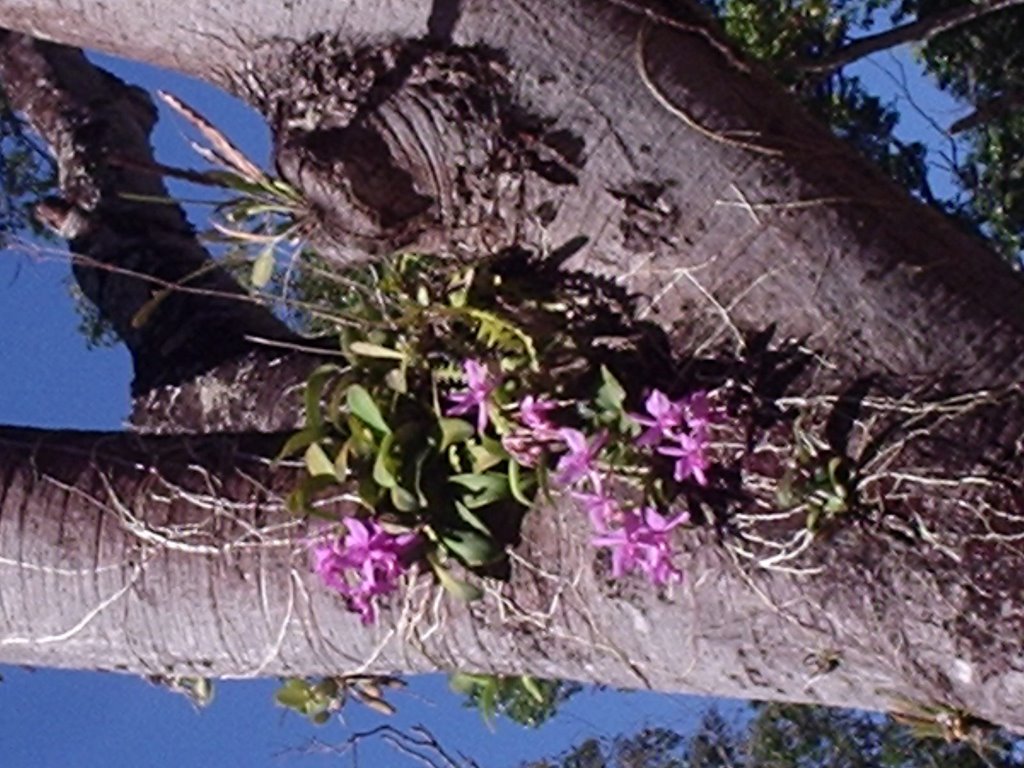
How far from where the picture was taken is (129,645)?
1.54m

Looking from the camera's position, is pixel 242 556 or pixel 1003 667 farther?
pixel 242 556

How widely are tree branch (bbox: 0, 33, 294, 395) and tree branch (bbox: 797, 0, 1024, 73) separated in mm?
1334

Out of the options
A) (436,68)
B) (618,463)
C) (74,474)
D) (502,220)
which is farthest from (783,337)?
(74,474)

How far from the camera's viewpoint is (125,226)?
2197 mm

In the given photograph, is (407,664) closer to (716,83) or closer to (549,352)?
(549,352)

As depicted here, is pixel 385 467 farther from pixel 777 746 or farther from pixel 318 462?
pixel 777 746

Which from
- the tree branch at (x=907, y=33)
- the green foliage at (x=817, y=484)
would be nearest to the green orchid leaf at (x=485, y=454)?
the green foliage at (x=817, y=484)

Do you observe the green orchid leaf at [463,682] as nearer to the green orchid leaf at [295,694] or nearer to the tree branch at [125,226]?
the green orchid leaf at [295,694]

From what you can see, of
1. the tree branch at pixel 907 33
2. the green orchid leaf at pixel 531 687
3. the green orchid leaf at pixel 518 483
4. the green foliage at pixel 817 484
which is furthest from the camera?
the tree branch at pixel 907 33

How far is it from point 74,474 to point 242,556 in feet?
0.65

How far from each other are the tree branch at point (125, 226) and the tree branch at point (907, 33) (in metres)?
1.33

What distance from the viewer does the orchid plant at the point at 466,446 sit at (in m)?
1.23

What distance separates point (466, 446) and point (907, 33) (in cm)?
240

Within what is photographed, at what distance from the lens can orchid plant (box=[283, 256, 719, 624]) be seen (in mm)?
1226
